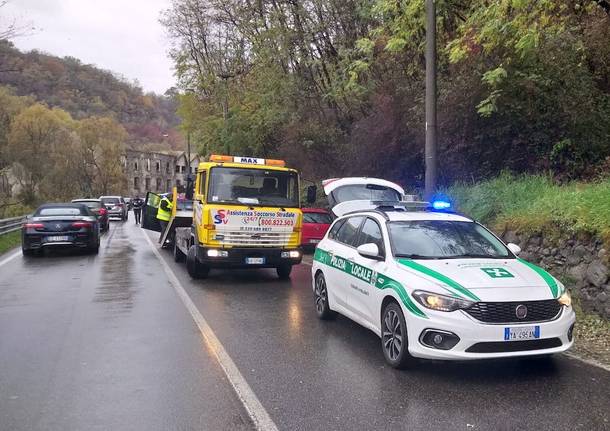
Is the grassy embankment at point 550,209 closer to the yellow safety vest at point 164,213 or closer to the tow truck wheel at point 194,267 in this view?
the tow truck wheel at point 194,267

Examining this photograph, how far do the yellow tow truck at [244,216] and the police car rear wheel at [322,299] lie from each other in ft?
10.3

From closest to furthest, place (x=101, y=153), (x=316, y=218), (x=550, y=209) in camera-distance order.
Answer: (x=550, y=209) < (x=316, y=218) < (x=101, y=153)

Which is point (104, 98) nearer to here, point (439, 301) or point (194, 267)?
point (194, 267)

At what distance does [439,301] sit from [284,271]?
22.8 feet

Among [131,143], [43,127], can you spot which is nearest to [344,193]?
[43,127]

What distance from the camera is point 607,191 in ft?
27.2

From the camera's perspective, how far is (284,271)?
39.1 feet

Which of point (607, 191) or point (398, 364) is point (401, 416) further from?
point (607, 191)

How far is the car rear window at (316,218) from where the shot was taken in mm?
16469

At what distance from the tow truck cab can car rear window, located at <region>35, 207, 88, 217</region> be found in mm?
6289

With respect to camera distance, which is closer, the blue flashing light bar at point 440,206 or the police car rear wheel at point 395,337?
the police car rear wheel at point 395,337

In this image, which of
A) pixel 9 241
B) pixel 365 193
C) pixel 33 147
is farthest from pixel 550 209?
pixel 33 147

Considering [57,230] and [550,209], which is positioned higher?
[550,209]

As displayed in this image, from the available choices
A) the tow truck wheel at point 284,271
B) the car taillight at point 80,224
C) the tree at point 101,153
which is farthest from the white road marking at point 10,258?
the tree at point 101,153
